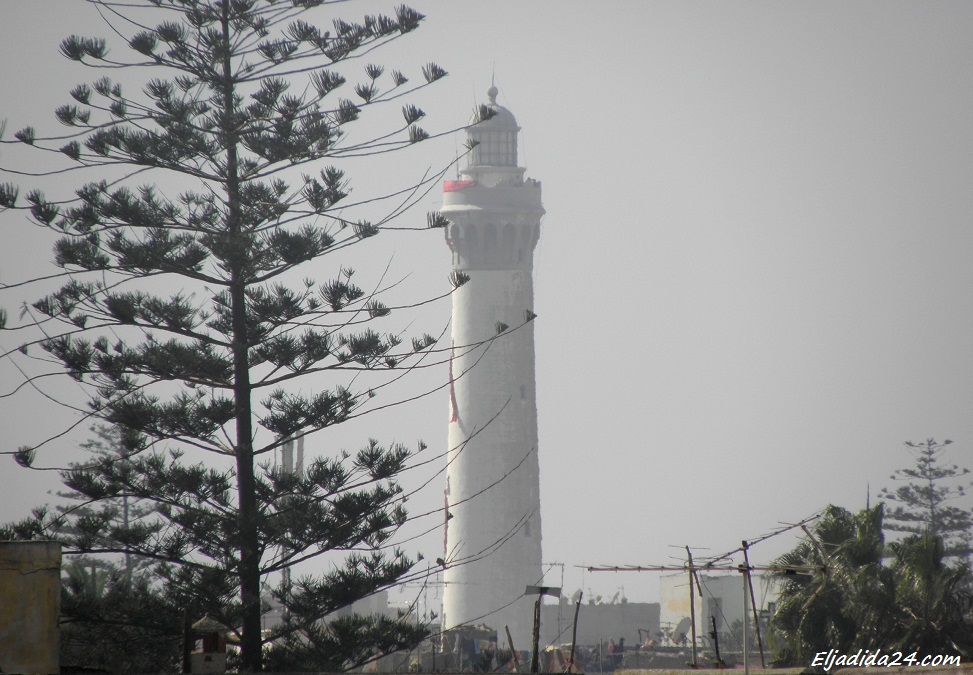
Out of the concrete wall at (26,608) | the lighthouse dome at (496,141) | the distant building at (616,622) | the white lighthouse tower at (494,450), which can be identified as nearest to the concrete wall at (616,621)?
the distant building at (616,622)

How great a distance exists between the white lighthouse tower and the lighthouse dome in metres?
2.96

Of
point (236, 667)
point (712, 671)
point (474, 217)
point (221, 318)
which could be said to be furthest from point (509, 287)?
point (712, 671)

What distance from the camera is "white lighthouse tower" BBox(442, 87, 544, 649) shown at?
4681 centimetres

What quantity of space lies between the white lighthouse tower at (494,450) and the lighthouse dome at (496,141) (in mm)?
2960

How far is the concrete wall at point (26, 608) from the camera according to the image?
1473 cm

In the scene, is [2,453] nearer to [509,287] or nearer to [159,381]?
[159,381]

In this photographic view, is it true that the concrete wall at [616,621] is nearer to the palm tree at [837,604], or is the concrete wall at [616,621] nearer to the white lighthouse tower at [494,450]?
the white lighthouse tower at [494,450]

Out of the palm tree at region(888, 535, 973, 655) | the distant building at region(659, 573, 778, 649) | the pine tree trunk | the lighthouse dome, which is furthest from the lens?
the distant building at region(659, 573, 778, 649)

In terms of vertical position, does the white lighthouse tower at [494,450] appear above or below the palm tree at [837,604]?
above

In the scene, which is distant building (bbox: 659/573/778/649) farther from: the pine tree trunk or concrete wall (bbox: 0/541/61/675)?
concrete wall (bbox: 0/541/61/675)

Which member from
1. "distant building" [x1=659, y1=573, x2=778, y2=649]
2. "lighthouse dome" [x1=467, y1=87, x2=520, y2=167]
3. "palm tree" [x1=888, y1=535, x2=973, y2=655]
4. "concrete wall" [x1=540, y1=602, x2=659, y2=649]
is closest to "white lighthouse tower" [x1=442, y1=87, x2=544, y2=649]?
"lighthouse dome" [x1=467, y1=87, x2=520, y2=167]

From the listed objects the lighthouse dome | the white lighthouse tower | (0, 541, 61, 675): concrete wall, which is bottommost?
(0, 541, 61, 675): concrete wall

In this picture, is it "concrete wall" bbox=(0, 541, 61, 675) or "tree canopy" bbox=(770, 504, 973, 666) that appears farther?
"tree canopy" bbox=(770, 504, 973, 666)

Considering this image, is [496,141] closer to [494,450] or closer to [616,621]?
[494,450]
